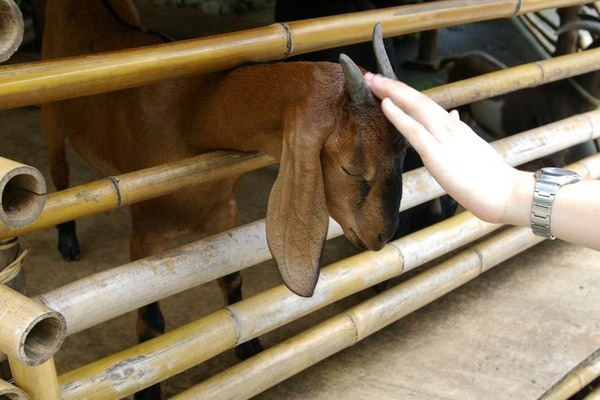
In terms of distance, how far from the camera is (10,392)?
1103 millimetres

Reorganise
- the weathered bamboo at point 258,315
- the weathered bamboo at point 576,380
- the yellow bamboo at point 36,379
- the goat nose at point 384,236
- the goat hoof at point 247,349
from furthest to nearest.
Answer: the goat hoof at point 247,349 < the weathered bamboo at point 576,380 < the weathered bamboo at point 258,315 < the goat nose at point 384,236 < the yellow bamboo at point 36,379

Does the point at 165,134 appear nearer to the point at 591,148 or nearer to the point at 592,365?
the point at 592,365

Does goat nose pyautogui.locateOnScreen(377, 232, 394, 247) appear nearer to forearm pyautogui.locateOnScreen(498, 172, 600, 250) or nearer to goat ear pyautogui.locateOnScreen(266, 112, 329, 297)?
goat ear pyautogui.locateOnScreen(266, 112, 329, 297)

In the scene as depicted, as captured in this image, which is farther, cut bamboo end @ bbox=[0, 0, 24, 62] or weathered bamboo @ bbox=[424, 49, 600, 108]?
weathered bamboo @ bbox=[424, 49, 600, 108]

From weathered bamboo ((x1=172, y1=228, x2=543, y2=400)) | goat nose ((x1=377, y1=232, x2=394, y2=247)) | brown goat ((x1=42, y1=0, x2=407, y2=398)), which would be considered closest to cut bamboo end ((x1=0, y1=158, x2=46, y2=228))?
brown goat ((x1=42, y1=0, x2=407, y2=398))

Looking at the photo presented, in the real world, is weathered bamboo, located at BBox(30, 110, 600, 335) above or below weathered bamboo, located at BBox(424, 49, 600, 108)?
below

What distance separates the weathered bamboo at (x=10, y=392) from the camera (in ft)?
3.55

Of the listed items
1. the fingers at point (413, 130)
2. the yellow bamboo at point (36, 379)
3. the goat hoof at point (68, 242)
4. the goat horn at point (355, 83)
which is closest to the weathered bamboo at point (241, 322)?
the yellow bamboo at point (36, 379)

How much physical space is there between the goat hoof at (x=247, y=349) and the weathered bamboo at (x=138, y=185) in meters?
0.74

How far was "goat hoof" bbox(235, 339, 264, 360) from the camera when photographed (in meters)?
2.38

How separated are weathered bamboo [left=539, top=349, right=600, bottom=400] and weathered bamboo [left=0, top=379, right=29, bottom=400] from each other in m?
1.64

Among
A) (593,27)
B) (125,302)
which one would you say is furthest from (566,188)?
(593,27)

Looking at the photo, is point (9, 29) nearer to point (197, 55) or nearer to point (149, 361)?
point (197, 55)

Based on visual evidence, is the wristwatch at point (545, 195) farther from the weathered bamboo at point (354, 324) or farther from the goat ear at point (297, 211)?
the weathered bamboo at point (354, 324)
